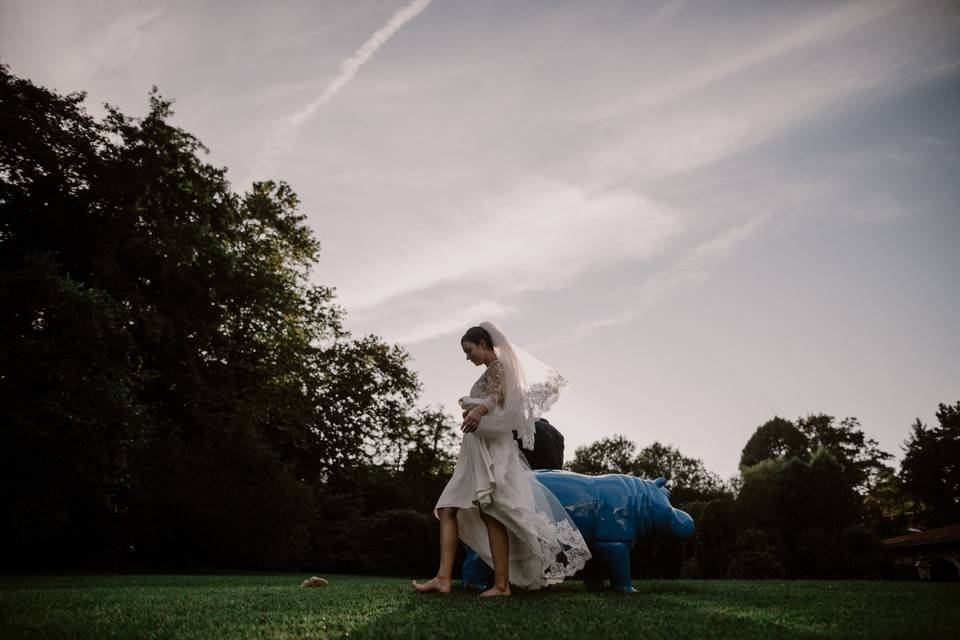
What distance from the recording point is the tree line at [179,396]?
1284 cm

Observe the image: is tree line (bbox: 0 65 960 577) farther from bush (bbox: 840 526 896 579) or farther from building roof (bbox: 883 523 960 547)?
building roof (bbox: 883 523 960 547)

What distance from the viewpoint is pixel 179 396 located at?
17266 mm

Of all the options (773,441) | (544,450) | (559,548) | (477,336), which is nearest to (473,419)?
(477,336)

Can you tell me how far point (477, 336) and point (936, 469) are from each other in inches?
1780

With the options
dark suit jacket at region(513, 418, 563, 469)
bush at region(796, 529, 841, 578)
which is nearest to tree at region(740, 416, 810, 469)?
bush at region(796, 529, 841, 578)

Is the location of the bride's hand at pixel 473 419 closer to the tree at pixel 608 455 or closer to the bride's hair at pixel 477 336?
the bride's hair at pixel 477 336

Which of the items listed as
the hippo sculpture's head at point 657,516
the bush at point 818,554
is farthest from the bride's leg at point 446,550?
the bush at point 818,554

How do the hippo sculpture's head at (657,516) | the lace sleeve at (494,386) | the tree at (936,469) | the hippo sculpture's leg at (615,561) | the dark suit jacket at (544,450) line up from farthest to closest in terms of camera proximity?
the tree at (936,469) → the dark suit jacket at (544,450) → the hippo sculpture's head at (657,516) → the hippo sculpture's leg at (615,561) → the lace sleeve at (494,386)

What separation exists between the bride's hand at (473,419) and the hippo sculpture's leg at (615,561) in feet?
6.32

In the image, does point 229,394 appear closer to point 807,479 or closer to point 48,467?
point 48,467

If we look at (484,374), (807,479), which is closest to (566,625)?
(484,374)

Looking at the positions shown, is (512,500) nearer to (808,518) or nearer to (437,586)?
(437,586)

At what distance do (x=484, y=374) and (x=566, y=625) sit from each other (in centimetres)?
257

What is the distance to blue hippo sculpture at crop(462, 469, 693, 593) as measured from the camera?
6125 mm
